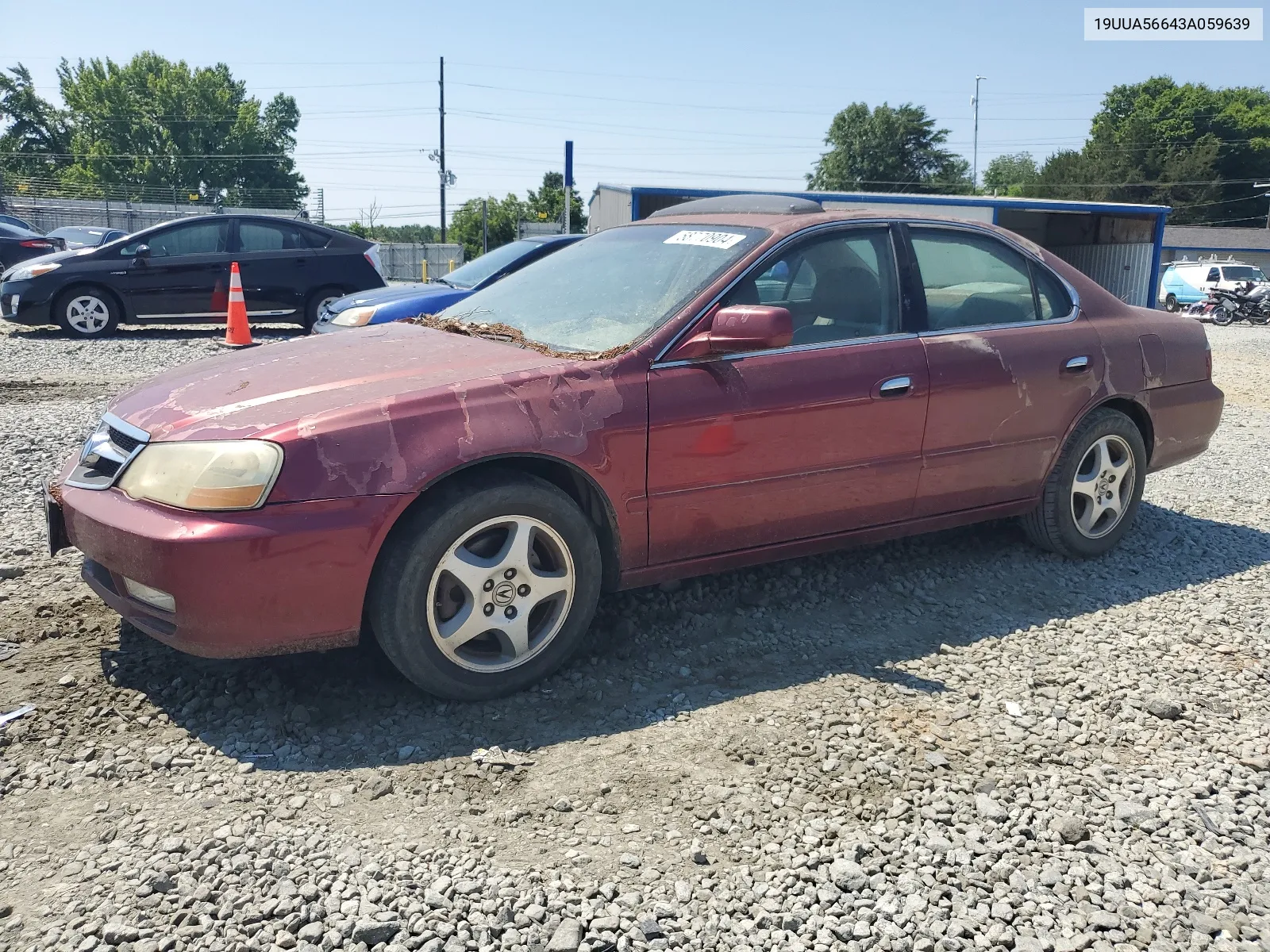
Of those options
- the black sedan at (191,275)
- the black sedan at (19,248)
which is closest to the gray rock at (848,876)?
the black sedan at (191,275)

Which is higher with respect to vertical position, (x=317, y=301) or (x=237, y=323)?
(x=317, y=301)

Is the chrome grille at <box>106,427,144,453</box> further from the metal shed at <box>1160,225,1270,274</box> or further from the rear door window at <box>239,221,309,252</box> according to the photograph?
the metal shed at <box>1160,225,1270,274</box>

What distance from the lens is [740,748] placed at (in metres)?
2.90

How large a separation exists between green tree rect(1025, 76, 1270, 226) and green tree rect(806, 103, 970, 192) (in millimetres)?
7740

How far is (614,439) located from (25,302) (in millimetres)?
10713

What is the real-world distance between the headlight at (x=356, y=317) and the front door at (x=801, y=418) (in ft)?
17.5

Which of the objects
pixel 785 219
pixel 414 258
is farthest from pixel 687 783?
pixel 414 258

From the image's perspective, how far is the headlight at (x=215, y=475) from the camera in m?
2.74

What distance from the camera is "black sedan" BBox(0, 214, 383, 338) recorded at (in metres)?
11.3

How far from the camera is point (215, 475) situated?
276 cm

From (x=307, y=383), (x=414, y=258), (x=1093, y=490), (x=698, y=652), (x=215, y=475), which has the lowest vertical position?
(x=698, y=652)

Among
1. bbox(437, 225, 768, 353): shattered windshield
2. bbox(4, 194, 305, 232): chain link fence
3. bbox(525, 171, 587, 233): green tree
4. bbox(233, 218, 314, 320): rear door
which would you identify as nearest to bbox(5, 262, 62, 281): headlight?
bbox(233, 218, 314, 320): rear door

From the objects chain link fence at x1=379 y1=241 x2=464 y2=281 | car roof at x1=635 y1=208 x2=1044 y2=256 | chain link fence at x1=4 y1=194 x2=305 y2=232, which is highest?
chain link fence at x1=4 y1=194 x2=305 y2=232

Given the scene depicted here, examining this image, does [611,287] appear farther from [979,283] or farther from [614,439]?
[979,283]
